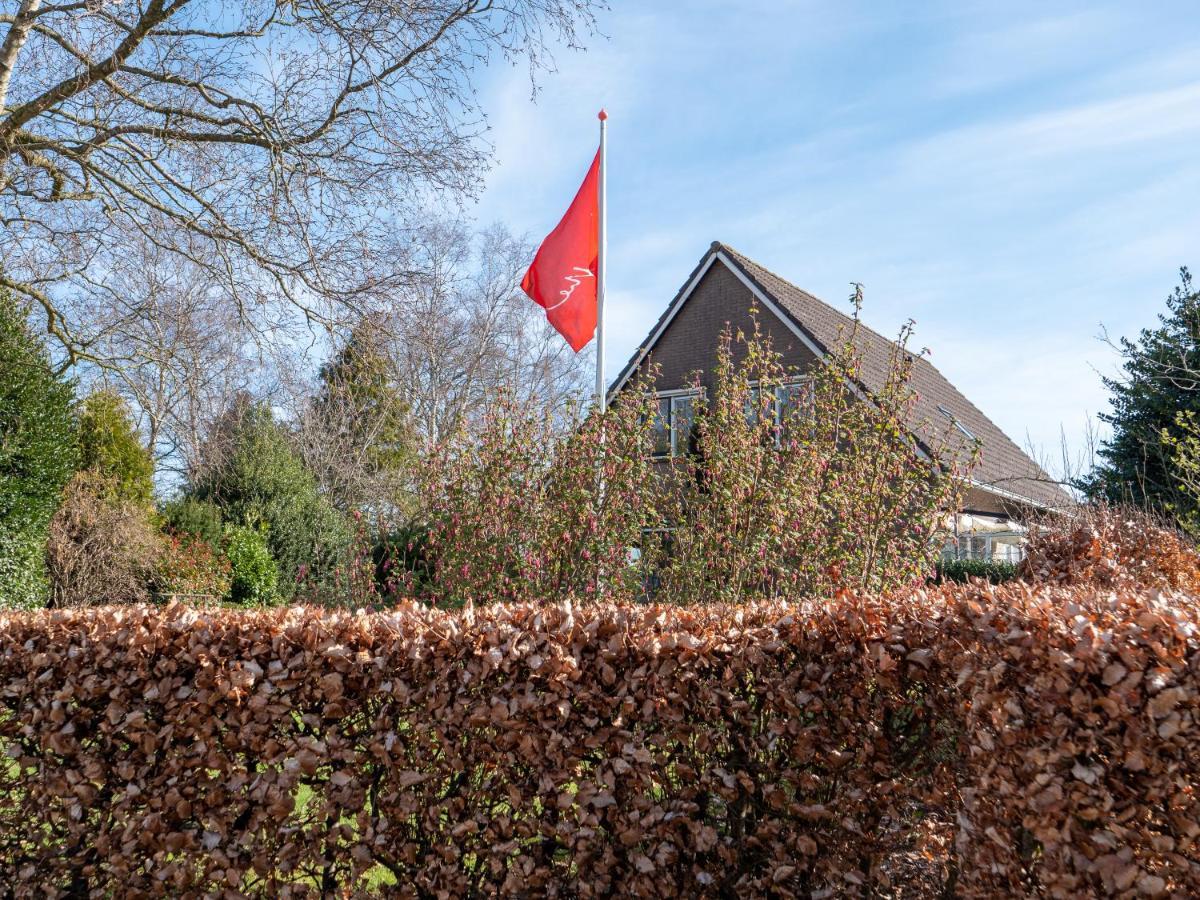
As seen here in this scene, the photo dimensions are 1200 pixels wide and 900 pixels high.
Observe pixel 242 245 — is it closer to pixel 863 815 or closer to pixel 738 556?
pixel 738 556

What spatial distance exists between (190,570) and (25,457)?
4.22 m

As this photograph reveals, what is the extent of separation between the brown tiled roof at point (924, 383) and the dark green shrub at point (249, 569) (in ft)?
28.0

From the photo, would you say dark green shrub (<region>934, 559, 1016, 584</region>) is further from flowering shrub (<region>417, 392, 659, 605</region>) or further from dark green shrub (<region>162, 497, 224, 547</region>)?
dark green shrub (<region>162, 497, 224, 547</region>)

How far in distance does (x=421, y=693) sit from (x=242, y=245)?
795 centimetres

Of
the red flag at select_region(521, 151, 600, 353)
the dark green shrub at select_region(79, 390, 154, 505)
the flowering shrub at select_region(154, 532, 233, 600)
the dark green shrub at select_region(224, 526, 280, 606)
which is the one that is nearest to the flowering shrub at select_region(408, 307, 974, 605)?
the red flag at select_region(521, 151, 600, 353)

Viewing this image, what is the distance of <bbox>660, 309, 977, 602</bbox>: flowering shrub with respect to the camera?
6.14 m

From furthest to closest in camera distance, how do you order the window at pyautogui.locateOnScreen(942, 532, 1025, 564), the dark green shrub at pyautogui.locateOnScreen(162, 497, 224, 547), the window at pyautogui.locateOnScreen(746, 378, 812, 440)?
the window at pyautogui.locateOnScreen(942, 532, 1025, 564) < the dark green shrub at pyautogui.locateOnScreen(162, 497, 224, 547) < the window at pyautogui.locateOnScreen(746, 378, 812, 440)

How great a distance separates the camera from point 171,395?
23.6 meters

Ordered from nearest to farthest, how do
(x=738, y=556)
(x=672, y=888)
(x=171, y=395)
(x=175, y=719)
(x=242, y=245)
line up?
1. (x=672, y=888)
2. (x=175, y=719)
3. (x=738, y=556)
4. (x=242, y=245)
5. (x=171, y=395)

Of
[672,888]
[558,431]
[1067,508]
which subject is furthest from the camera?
[1067,508]

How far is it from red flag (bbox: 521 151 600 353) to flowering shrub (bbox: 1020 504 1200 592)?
203 inches

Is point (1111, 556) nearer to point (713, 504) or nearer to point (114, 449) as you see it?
point (713, 504)

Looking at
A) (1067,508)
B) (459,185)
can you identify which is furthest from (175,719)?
(1067,508)

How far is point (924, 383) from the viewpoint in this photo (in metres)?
21.5
